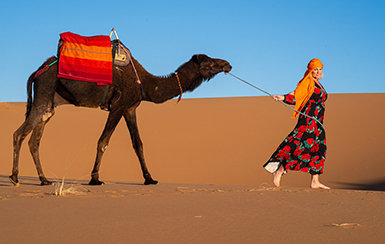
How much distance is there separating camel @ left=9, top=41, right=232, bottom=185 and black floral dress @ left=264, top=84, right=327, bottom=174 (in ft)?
5.57

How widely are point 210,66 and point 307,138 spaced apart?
2127mm

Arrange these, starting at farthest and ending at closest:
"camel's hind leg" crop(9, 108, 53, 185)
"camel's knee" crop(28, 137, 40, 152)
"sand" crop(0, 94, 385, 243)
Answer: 1. "camel's knee" crop(28, 137, 40, 152)
2. "camel's hind leg" crop(9, 108, 53, 185)
3. "sand" crop(0, 94, 385, 243)

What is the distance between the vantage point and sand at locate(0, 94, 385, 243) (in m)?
3.58

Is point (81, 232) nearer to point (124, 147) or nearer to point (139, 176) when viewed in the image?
point (139, 176)

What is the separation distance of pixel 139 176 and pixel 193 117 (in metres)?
11.6

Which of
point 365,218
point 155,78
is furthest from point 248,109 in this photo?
point 365,218

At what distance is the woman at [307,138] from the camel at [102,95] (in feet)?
4.95

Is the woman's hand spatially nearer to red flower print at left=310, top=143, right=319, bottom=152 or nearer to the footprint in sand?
red flower print at left=310, top=143, right=319, bottom=152

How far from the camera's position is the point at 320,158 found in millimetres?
7074

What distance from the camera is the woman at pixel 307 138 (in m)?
7.07

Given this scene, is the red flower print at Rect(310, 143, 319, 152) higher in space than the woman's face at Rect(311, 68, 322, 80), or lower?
lower

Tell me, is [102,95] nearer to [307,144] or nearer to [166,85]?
[166,85]

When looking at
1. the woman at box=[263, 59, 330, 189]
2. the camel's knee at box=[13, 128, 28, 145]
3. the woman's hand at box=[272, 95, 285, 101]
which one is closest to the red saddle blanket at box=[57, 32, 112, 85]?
the camel's knee at box=[13, 128, 28, 145]

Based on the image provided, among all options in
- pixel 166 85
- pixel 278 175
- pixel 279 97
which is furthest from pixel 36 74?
pixel 278 175
